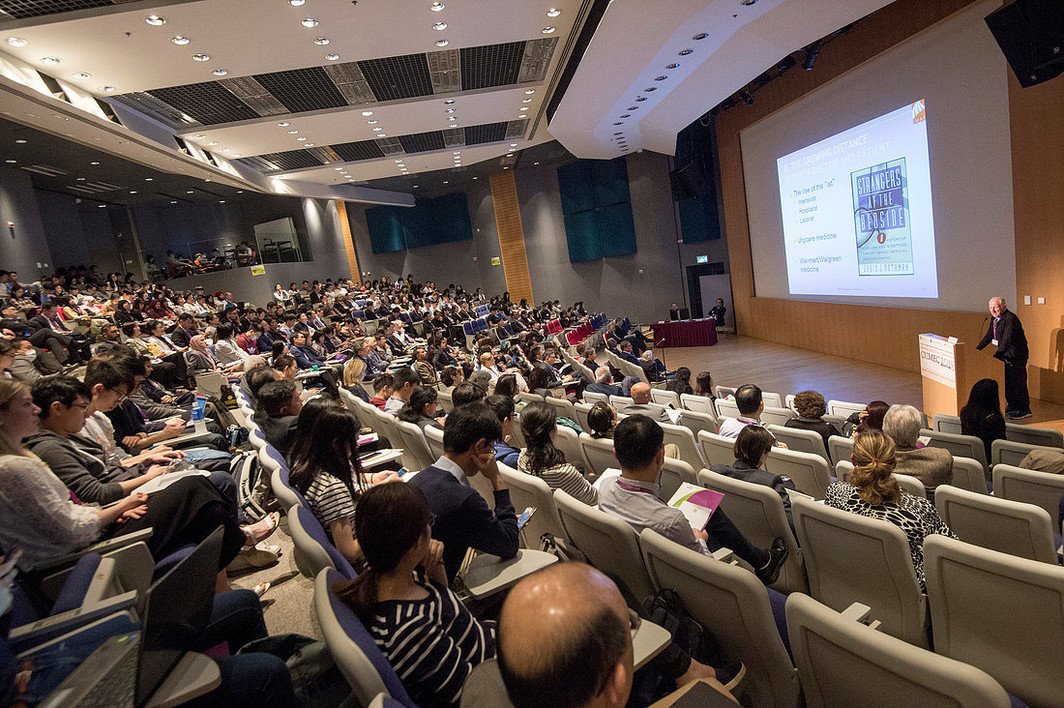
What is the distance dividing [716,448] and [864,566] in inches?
67.8

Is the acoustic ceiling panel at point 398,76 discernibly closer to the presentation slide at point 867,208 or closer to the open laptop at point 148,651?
the presentation slide at point 867,208

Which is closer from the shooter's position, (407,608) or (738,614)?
(407,608)

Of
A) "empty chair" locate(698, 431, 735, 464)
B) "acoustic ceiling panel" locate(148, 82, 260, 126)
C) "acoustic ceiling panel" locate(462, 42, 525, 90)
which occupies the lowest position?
"empty chair" locate(698, 431, 735, 464)

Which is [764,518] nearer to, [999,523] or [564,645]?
[999,523]

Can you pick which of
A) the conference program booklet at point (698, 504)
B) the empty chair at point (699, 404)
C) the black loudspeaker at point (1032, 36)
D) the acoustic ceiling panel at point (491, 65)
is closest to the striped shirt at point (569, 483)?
the conference program booklet at point (698, 504)

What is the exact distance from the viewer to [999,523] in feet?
7.75

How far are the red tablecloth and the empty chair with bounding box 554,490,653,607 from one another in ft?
44.5

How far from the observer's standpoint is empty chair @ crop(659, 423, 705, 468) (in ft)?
13.7

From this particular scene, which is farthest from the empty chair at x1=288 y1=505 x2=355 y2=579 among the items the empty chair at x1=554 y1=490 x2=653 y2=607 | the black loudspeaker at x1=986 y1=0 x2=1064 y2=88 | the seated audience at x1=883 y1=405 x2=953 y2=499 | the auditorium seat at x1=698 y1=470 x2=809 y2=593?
the black loudspeaker at x1=986 y1=0 x2=1064 y2=88

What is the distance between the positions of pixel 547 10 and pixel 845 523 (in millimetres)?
7451

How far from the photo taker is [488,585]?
1.97m

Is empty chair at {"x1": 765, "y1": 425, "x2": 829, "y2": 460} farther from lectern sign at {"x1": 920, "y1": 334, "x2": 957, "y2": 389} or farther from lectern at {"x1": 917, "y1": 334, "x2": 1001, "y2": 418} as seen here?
lectern sign at {"x1": 920, "y1": 334, "x2": 957, "y2": 389}

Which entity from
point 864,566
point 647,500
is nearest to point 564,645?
point 647,500

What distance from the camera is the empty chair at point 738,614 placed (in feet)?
5.38
